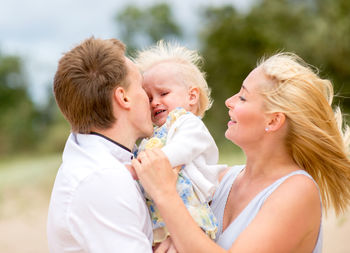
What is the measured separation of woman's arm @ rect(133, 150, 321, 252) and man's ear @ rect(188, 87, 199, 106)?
0.78 metres

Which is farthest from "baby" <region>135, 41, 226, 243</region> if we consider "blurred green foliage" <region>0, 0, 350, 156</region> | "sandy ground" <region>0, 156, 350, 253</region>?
"blurred green foliage" <region>0, 0, 350, 156</region>

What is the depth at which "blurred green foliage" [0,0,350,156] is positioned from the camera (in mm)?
21500

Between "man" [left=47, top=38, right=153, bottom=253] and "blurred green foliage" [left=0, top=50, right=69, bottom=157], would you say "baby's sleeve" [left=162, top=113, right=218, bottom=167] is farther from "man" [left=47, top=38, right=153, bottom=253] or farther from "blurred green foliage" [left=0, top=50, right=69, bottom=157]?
"blurred green foliage" [left=0, top=50, right=69, bottom=157]

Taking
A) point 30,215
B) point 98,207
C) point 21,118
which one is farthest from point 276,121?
point 21,118

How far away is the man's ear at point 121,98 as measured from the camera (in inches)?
101

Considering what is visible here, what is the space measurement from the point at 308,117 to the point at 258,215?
0.70 m

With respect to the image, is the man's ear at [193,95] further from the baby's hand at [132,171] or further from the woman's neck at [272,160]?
→ the baby's hand at [132,171]

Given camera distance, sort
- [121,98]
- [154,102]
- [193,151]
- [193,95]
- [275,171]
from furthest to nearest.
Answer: [193,95] → [154,102] → [275,171] → [193,151] → [121,98]

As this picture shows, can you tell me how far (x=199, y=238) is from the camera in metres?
2.39

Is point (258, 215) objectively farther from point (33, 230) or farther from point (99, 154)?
point (33, 230)

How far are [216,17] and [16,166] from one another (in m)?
13.3

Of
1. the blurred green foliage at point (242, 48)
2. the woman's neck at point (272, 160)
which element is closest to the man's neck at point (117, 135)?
the woman's neck at point (272, 160)

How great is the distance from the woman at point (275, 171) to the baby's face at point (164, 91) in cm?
39

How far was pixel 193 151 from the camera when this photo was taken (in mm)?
2684
